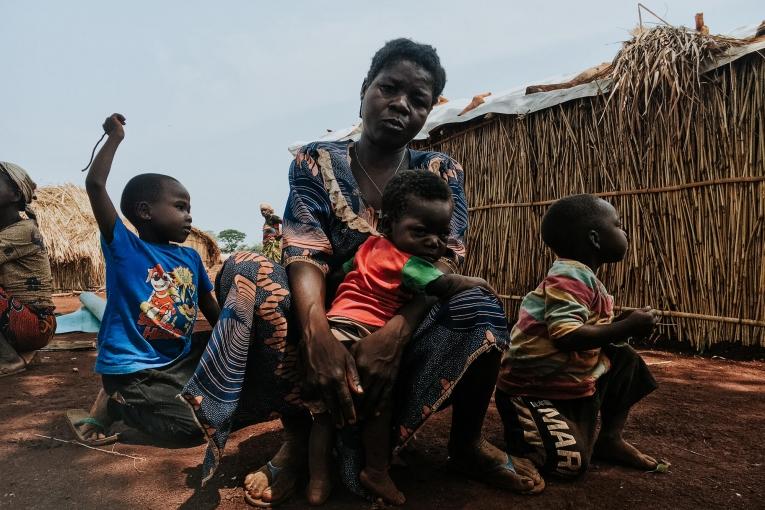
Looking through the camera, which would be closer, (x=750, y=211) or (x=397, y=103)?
(x=397, y=103)

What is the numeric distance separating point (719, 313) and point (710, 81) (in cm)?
179

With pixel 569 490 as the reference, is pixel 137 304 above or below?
above

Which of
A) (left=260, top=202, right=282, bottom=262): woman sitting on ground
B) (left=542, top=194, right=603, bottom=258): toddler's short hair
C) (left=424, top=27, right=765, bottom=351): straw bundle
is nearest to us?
(left=542, top=194, right=603, bottom=258): toddler's short hair

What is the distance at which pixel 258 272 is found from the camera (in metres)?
1.66

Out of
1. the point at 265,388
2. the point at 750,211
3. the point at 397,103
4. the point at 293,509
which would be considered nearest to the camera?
the point at 293,509

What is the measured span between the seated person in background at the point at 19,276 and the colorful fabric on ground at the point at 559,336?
3405 millimetres

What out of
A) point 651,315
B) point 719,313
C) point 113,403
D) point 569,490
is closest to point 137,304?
point 113,403

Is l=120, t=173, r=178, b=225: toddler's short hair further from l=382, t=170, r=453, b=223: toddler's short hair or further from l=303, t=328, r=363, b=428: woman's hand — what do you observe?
l=303, t=328, r=363, b=428: woman's hand

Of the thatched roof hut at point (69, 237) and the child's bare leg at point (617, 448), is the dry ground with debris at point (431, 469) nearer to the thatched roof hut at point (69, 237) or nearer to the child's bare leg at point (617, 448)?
the child's bare leg at point (617, 448)

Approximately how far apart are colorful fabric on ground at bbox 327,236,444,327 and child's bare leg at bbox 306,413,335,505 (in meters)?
0.33

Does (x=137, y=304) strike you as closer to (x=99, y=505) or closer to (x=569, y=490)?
(x=99, y=505)

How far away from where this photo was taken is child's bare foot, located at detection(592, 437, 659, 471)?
187 cm

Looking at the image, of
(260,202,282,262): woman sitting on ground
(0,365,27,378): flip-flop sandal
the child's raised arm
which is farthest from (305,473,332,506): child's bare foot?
(260,202,282,262): woman sitting on ground

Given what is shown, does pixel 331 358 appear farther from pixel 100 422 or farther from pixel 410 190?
pixel 100 422
